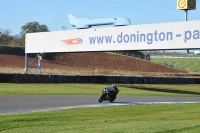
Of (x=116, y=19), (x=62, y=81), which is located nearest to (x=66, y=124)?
(x=116, y=19)

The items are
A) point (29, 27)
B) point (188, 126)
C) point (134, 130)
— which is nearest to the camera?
point (134, 130)

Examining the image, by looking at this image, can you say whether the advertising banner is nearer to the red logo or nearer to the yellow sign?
the red logo

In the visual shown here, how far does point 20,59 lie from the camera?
7894 cm

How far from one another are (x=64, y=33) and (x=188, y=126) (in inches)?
1248

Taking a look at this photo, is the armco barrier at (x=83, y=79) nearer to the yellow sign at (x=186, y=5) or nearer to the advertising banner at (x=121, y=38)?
the advertising banner at (x=121, y=38)

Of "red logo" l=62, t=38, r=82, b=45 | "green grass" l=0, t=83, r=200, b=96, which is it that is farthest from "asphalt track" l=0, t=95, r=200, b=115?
"red logo" l=62, t=38, r=82, b=45

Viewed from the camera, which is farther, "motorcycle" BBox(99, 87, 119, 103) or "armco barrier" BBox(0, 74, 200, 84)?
"armco barrier" BBox(0, 74, 200, 84)

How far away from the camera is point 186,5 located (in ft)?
111

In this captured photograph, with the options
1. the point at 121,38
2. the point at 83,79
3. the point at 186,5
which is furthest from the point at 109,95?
the point at 83,79

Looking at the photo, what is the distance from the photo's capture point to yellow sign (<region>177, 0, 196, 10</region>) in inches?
1331

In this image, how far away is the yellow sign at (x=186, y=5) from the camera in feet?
111

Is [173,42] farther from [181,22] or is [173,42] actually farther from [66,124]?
[66,124]

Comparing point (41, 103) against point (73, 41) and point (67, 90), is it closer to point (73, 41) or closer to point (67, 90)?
point (67, 90)

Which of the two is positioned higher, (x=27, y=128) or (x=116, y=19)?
(x=116, y=19)
